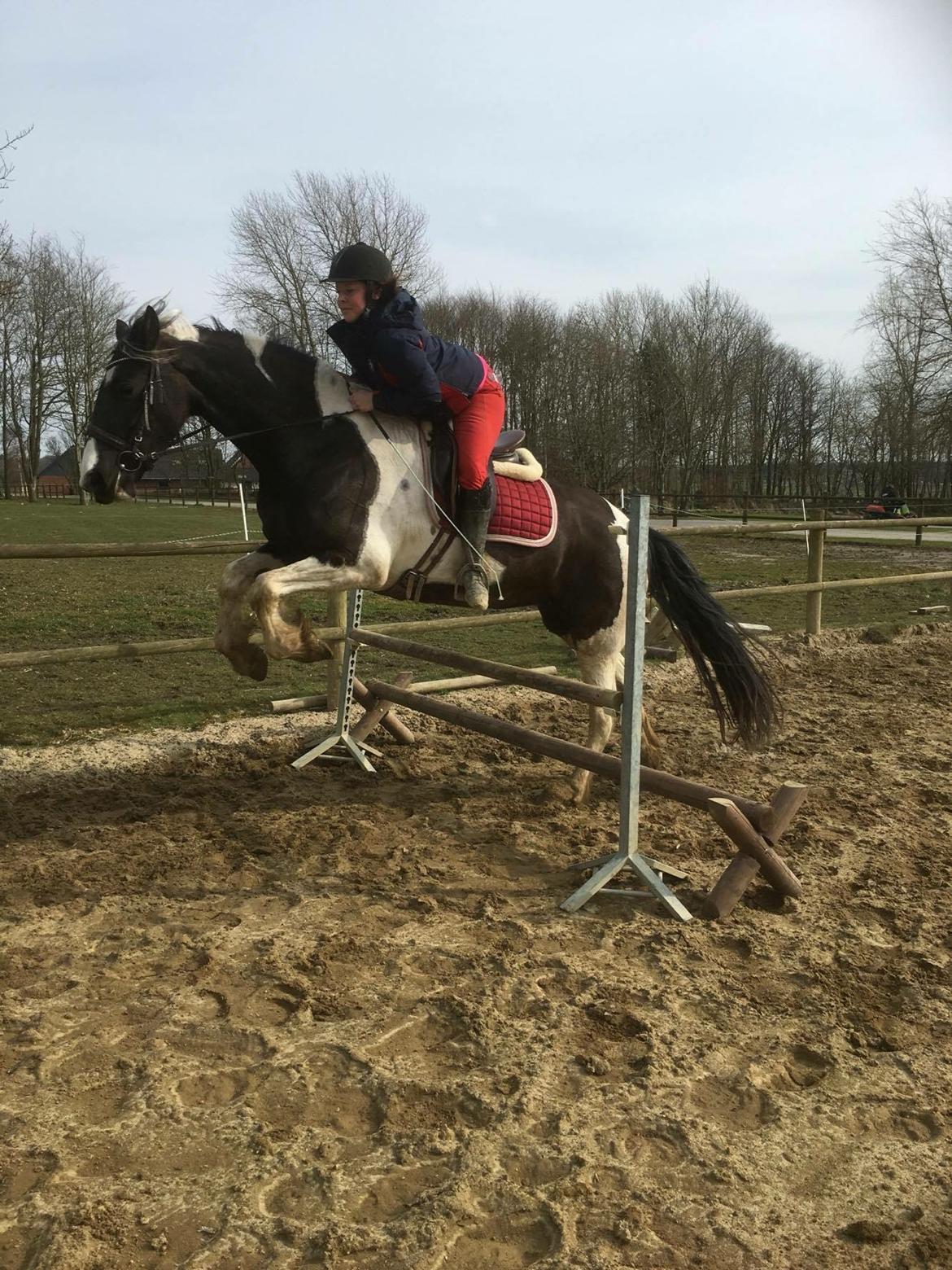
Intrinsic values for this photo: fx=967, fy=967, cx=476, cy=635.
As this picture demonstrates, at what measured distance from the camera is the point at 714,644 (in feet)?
16.3

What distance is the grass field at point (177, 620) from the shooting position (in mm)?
6945

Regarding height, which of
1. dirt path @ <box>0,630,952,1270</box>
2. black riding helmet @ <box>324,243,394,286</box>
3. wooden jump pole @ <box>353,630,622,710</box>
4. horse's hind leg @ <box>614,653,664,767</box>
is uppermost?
black riding helmet @ <box>324,243,394,286</box>

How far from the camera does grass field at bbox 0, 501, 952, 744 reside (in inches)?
273

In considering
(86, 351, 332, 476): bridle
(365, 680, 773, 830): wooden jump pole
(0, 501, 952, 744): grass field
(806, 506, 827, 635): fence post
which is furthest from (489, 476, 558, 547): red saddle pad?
(806, 506, 827, 635): fence post

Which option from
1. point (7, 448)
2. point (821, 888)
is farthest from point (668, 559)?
point (7, 448)

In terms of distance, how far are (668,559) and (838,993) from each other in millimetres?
2438

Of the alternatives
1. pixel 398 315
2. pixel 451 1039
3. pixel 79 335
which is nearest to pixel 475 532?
pixel 398 315

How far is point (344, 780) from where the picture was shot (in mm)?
5473

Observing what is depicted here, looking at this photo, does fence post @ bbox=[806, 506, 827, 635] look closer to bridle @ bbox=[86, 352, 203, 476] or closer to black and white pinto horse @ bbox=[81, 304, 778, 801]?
black and white pinto horse @ bbox=[81, 304, 778, 801]

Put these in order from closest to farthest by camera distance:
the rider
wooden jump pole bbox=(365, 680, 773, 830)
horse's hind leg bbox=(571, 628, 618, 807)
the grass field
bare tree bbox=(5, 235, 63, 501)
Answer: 1. wooden jump pole bbox=(365, 680, 773, 830)
2. the rider
3. horse's hind leg bbox=(571, 628, 618, 807)
4. the grass field
5. bare tree bbox=(5, 235, 63, 501)

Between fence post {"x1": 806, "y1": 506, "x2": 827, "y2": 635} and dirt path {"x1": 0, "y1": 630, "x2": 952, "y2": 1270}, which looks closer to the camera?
dirt path {"x1": 0, "y1": 630, "x2": 952, "y2": 1270}

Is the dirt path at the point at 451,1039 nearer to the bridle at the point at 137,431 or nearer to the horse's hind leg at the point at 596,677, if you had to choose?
the horse's hind leg at the point at 596,677

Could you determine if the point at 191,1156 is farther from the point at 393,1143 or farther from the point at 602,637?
the point at 602,637

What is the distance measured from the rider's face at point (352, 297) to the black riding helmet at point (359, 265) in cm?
3
